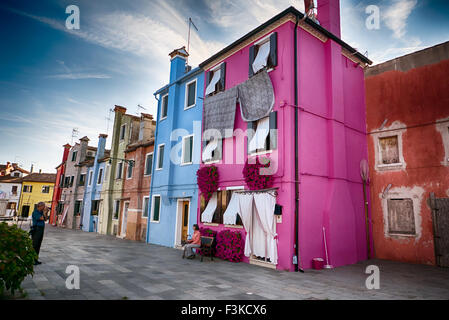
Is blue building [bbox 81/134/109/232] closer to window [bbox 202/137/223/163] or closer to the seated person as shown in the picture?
window [bbox 202/137/223/163]

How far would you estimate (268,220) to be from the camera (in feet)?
30.0

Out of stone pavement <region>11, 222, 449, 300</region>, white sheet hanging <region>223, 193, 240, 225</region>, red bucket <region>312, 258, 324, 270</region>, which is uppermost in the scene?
white sheet hanging <region>223, 193, 240, 225</region>

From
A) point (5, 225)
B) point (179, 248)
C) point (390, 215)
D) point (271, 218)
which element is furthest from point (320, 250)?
point (5, 225)

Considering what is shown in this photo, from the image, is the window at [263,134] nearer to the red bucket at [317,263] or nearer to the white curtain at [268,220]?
the white curtain at [268,220]

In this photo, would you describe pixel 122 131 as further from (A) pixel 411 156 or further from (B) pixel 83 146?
(A) pixel 411 156

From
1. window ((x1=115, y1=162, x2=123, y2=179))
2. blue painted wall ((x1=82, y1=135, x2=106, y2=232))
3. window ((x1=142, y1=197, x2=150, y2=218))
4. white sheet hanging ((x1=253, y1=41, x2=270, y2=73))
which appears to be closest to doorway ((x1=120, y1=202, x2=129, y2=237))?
window ((x1=115, y1=162, x2=123, y2=179))

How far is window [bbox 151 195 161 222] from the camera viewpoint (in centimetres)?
1577

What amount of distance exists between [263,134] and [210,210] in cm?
407

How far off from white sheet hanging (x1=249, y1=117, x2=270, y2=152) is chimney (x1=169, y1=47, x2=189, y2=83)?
26.1 ft

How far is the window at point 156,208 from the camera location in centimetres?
1577

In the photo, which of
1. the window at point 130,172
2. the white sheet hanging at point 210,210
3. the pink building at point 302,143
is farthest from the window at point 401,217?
the window at point 130,172

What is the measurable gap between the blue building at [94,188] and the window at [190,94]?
11892 millimetres

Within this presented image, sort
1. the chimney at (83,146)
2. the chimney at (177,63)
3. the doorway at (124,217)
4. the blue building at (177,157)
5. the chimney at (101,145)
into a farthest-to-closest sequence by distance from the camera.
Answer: the chimney at (83,146) → the chimney at (101,145) → the doorway at (124,217) → the chimney at (177,63) → the blue building at (177,157)

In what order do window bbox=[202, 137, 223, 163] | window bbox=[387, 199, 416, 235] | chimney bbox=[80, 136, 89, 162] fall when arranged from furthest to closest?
chimney bbox=[80, 136, 89, 162]
window bbox=[202, 137, 223, 163]
window bbox=[387, 199, 416, 235]
